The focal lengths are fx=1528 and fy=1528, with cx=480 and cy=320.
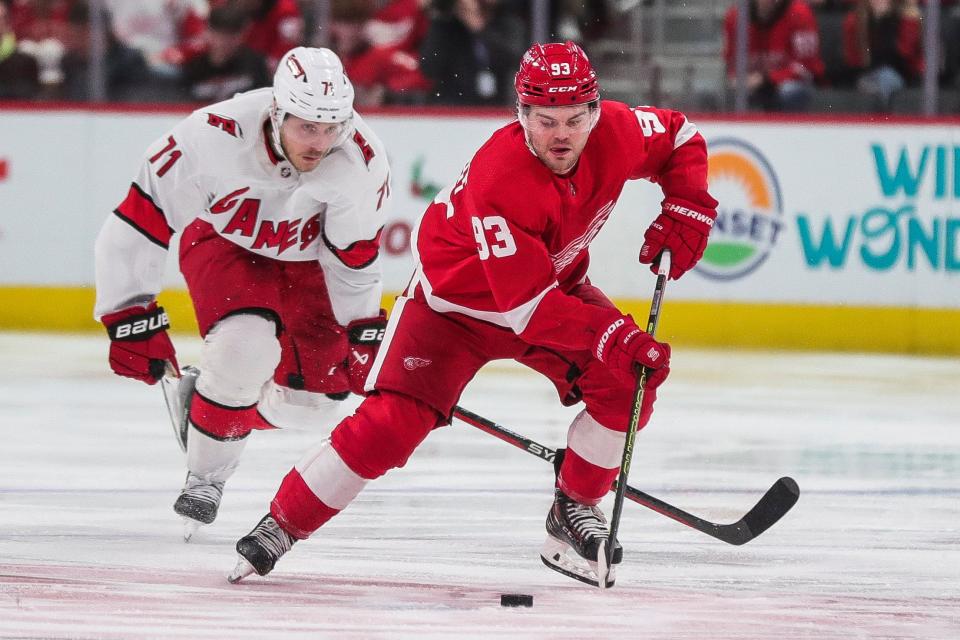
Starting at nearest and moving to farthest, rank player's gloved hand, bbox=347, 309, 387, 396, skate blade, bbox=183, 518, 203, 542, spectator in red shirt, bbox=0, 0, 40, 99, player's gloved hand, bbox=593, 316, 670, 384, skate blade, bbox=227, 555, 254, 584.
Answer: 1. player's gloved hand, bbox=593, 316, 670, 384
2. skate blade, bbox=227, 555, 254, 584
3. skate blade, bbox=183, 518, 203, 542
4. player's gloved hand, bbox=347, 309, 387, 396
5. spectator in red shirt, bbox=0, 0, 40, 99

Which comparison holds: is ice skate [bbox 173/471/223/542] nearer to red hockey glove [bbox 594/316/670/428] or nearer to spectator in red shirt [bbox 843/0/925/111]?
red hockey glove [bbox 594/316/670/428]

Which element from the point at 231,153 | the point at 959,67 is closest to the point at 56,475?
the point at 231,153

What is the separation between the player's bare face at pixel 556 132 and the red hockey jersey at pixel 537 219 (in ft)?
0.08

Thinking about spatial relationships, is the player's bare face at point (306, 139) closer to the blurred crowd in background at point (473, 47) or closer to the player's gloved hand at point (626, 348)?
the player's gloved hand at point (626, 348)

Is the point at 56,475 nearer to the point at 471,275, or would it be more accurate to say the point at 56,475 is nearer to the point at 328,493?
the point at 328,493

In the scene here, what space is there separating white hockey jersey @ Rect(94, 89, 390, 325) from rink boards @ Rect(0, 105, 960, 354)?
3.03 meters

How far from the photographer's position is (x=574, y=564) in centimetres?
315

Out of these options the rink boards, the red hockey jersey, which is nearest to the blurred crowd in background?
the rink boards

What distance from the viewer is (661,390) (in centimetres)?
559

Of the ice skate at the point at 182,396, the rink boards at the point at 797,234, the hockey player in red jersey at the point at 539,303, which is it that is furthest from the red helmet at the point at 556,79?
the rink boards at the point at 797,234

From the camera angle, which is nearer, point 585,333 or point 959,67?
point 585,333

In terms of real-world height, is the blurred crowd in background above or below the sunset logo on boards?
above

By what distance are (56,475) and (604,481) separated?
5.61ft

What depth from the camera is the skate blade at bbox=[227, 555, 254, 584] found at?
3.04 m
